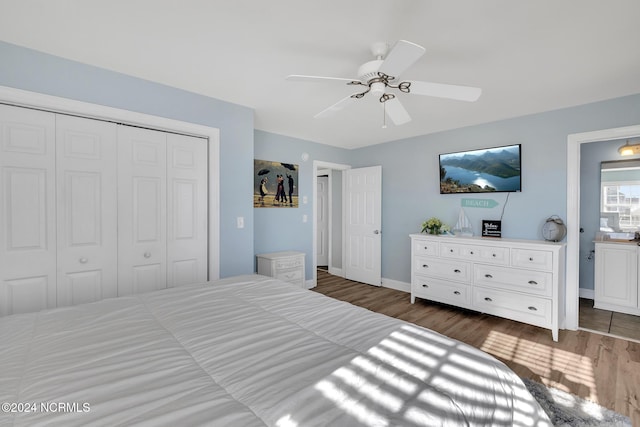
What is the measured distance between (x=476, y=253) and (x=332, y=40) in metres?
2.94

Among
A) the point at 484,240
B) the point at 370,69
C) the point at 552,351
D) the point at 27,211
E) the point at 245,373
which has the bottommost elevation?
the point at 552,351

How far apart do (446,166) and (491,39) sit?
2.37 meters

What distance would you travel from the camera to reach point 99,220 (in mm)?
2338

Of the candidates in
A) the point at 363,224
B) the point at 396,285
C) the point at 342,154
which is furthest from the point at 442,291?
the point at 342,154

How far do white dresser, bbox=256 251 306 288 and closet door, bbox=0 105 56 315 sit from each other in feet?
6.78

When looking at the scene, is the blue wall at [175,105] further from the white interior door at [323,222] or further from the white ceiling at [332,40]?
the white interior door at [323,222]

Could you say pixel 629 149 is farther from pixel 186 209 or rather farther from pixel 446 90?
pixel 186 209

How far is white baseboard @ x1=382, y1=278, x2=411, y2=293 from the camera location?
4586 mm

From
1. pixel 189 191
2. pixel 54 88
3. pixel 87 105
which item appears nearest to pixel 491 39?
pixel 189 191

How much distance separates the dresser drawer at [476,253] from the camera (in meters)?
3.29

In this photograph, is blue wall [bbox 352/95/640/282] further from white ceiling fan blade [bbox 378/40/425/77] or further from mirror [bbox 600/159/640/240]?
white ceiling fan blade [bbox 378/40/425/77]

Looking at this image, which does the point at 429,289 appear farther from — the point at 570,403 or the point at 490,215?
the point at 570,403

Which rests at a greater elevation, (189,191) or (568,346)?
(189,191)

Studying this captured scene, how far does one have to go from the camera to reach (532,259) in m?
3.08
